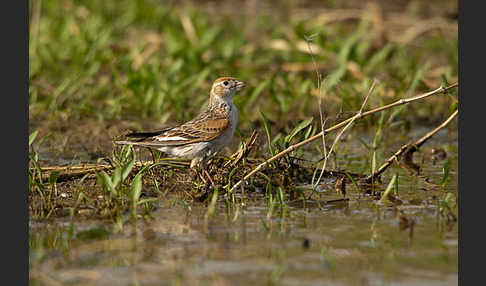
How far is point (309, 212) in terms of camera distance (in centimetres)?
608

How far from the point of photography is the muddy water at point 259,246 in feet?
14.8

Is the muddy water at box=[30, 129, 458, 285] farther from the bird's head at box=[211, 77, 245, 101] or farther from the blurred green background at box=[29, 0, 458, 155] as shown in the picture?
the blurred green background at box=[29, 0, 458, 155]

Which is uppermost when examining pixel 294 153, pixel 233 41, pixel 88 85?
pixel 233 41

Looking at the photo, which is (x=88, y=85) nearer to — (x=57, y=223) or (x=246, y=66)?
(x=246, y=66)

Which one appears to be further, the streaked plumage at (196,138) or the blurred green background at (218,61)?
the blurred green background at (218,61)

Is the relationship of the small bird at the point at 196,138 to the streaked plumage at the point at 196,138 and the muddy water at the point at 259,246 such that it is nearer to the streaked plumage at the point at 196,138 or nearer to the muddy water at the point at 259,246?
the streaked plumage at the point at 196,138

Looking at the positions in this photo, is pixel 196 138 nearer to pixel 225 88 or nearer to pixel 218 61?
pixel 225 88

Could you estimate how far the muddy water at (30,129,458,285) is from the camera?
4520 millimetres

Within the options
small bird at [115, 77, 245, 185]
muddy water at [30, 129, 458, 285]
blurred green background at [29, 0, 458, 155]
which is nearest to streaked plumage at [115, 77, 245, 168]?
small bird at [115, 77, 245, 185]

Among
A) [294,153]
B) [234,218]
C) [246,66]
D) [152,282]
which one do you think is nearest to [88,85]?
[246,66]

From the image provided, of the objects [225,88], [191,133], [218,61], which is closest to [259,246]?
[191,133]

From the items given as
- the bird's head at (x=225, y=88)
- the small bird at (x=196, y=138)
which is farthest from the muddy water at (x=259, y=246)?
the bird's head at (x=225, y=88)

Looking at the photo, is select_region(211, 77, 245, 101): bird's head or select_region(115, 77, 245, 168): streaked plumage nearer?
select_region(115, 77, 245, 168): streaked plumage

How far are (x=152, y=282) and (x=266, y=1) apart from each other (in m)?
13.1
